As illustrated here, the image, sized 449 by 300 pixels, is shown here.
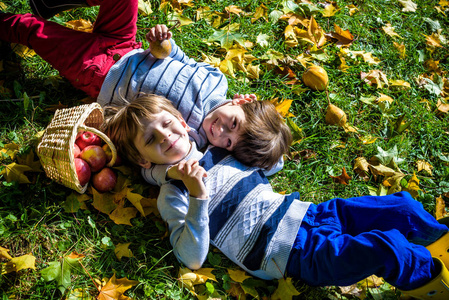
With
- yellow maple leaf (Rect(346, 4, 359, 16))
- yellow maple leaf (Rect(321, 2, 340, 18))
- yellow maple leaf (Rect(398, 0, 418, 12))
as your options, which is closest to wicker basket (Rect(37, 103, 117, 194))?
yellow maple leaf (Rect(321, 2, 340, 18))

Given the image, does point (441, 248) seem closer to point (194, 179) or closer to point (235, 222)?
point (235, 222)

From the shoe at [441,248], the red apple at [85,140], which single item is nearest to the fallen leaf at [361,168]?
the shoe at [441,248]

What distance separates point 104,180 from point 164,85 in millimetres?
741

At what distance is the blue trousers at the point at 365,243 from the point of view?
1853 millimetres

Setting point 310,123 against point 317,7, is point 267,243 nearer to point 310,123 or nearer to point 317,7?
point 310,123

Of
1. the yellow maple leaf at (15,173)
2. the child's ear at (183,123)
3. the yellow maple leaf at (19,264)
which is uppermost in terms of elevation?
the child's ear at (183,123)

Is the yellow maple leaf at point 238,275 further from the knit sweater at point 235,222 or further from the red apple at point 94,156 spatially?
the red apple at point 94,156

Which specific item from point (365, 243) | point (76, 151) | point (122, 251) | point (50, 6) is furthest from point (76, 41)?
point (365, 243)

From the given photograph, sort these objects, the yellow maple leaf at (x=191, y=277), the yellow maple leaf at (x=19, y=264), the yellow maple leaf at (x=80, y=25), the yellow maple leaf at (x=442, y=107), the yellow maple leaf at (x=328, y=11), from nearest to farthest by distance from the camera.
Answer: the yellow maple leaf at (x=19, y=264)
the yellow maple leaf at (x=191, y=277)
the yellow maple leaf at (x=80, y=25)
the yellow maple leaf at (x=442, y=107)
the yellow maple leaf at (x=328, y=11)

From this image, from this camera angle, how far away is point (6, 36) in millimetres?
Result: 2432

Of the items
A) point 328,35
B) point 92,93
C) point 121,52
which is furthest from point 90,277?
point 328,35

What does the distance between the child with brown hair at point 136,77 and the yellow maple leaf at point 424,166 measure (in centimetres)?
116

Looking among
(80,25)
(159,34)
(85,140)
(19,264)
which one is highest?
(159,34)

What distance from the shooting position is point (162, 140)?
2.12 meters
